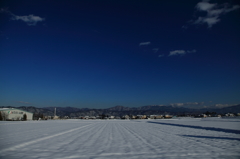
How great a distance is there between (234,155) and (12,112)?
68914 millimetres

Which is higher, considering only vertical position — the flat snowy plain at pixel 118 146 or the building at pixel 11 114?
the flat snowy plain at pixel 118 146

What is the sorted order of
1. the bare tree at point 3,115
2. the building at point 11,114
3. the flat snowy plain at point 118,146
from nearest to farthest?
the flat snowy plain at point 118,146
the bare tree at point 3,115
the building at point 11,114

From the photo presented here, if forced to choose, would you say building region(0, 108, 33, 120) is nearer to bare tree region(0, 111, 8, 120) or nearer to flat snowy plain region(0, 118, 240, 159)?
bare tree region(0, 111, 8, 120)

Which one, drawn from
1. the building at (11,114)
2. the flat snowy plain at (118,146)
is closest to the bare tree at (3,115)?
the building at (11,114)

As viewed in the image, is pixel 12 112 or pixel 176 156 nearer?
pixel 176 156

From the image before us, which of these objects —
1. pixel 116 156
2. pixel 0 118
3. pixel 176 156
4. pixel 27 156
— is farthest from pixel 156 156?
pixel 0 118

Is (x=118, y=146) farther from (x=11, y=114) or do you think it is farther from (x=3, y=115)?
(x=11, y=114)

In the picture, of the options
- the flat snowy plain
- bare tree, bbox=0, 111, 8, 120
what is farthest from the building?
the flat snowy plain

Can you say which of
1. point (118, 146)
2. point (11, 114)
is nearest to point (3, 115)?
point (11, 114)

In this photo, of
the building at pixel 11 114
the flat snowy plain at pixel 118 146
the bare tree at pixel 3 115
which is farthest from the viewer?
the building at pixel 11 114

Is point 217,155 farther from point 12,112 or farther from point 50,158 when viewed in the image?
point 12,112

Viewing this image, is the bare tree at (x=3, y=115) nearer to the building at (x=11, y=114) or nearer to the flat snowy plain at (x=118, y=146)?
the building at (x=11, y=114)

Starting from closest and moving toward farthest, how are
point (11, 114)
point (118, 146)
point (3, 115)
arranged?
point (118, 146)
point (3, 115)
point (11, 114)

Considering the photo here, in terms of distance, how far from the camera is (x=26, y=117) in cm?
6100
